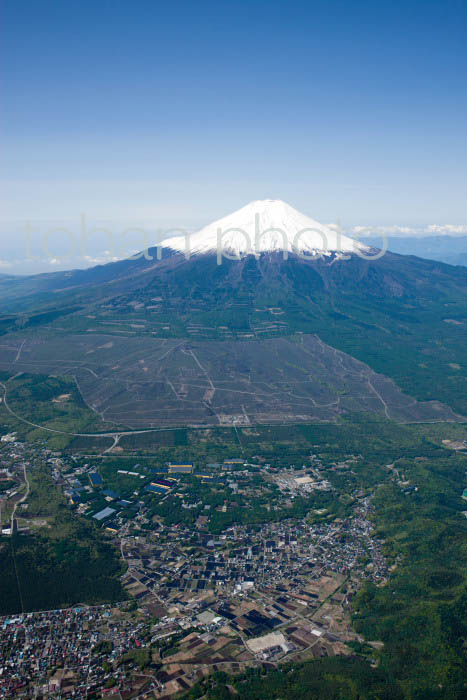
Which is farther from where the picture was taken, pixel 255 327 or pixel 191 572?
pixel 255 327

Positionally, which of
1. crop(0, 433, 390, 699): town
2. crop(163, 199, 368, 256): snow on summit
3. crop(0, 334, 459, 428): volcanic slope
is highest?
crop(163, 199, 368, 256): snow on summit

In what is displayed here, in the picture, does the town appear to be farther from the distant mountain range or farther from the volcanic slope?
the distant mountain range

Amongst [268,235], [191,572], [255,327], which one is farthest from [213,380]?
[268,235]

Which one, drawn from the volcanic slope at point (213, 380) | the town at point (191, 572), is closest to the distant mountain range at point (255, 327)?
the volcanic slope at point (213, 380)

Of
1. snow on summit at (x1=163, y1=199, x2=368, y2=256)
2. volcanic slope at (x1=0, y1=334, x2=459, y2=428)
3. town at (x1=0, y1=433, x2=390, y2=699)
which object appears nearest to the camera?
town at (x1=0, y1=433, x2=390, y2=699)

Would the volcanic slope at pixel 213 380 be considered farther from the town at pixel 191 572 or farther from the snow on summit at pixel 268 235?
the snow on summit at pixel 268 235

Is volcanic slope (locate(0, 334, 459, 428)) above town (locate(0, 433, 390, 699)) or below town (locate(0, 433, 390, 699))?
above

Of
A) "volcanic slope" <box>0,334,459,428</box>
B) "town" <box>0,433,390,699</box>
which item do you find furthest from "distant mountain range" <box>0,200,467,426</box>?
"town" <box>0,433,390,699</box>

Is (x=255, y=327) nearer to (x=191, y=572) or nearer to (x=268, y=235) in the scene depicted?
(x=268, y=235)
